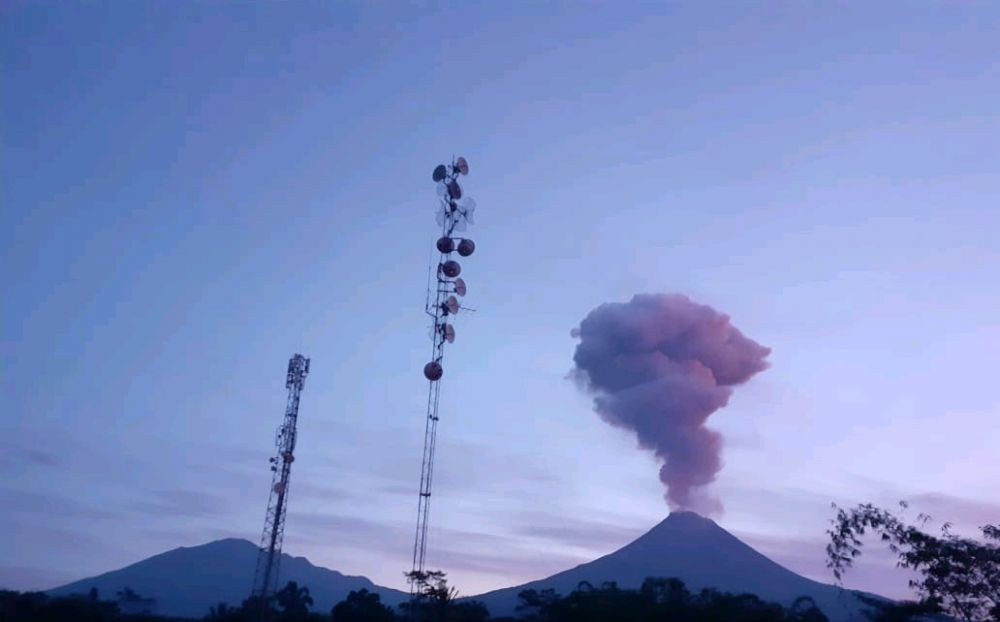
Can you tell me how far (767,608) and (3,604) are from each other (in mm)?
39656

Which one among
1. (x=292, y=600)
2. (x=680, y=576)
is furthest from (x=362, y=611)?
(x=680, y=576)

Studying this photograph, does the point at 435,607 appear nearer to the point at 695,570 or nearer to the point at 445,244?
the point at 445,244

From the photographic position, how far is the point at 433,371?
2809 cm

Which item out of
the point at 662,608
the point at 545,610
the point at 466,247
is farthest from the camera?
the point at 545,610

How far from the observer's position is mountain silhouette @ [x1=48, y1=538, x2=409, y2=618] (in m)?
149

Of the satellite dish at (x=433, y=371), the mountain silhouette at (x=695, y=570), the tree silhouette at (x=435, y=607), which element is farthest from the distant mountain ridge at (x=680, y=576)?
the satellite dish at (x=433, y=371)

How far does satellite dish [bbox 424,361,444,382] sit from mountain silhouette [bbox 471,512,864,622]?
66348 mm

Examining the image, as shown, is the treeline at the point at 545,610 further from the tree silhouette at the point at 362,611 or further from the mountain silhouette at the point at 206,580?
the mountain silhouette at the point at 206,580

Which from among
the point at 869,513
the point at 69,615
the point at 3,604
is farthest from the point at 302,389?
the point at 869,513

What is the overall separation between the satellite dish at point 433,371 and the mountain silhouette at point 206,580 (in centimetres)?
11629

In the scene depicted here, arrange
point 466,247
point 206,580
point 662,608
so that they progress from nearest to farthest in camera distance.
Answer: point 466,247, point 662,608, point 206,580

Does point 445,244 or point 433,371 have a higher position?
point 445,244

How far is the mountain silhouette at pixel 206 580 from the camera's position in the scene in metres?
149

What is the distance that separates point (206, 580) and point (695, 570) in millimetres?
101657
